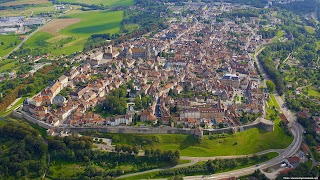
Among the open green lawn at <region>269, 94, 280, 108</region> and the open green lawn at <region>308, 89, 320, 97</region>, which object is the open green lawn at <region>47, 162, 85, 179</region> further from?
the open green lawn at <region>308, 89, 320, 97</region>

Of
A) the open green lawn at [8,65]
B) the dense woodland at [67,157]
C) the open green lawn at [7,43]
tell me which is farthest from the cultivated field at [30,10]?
the dense woodland at [67,157]

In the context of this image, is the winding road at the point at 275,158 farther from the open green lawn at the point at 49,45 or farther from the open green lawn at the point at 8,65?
the open green lawn at the point at 49,45

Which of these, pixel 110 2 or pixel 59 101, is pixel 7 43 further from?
pixel 110 2

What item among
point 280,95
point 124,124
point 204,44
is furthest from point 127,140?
point 204,44

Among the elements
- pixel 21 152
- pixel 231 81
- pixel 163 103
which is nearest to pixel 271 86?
pixel 231 81

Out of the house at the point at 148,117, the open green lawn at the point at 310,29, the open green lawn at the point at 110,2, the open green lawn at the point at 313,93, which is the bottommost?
the open green lawn at the point at 313,93

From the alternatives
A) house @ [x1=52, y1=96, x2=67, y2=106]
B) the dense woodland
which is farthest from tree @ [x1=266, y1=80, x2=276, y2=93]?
house @ [x1=52, y1=96, x2=67, y2=106]

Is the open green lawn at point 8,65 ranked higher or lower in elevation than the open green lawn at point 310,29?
higher
